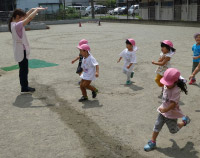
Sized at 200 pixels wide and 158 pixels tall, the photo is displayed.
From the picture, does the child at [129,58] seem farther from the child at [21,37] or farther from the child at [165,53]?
the child at [21,37]

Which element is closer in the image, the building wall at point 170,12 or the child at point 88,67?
the child at point 88,67

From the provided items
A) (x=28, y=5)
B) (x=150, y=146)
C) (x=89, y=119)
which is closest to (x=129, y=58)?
(x=89, y=119)

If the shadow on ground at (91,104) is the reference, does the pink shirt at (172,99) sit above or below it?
above

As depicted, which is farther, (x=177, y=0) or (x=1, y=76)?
(x=177, y=0)

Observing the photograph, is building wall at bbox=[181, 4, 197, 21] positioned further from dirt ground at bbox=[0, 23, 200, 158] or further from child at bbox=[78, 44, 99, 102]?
child at bbox=[78, 44, 99, 102]

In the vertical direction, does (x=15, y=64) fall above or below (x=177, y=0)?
below

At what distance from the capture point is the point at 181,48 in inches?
463

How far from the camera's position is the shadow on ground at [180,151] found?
3471 mm

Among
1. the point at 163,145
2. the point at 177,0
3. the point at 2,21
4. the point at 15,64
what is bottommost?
the point at 163,145

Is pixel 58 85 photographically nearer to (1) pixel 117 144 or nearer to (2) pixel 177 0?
(1) pixel 117 144

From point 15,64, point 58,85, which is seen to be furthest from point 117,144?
point 15,64

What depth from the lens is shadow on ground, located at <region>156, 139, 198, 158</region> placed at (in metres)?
3.47

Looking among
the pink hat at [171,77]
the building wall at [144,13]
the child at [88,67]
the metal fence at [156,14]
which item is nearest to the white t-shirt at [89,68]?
the child at [88,67]

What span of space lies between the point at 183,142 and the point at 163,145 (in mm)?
306
